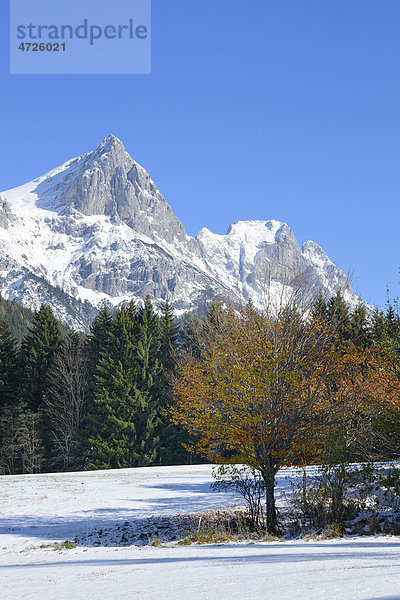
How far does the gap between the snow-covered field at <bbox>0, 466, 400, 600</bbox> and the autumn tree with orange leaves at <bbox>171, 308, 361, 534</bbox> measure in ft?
8.19

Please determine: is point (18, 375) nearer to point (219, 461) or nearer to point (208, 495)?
point (208, 495)

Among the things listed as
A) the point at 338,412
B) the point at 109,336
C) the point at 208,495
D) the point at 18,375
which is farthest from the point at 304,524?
the point at 18,375

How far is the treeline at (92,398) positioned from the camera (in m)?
38.6

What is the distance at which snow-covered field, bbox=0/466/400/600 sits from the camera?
5117 millimetres

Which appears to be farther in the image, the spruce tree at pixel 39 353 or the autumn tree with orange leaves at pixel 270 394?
the spruce tree at pixel 39 353

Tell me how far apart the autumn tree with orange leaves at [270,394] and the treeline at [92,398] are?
25.0 metres

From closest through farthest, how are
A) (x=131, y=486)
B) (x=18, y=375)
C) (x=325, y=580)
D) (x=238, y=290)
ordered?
1. (x=325, y=580)
2. (x=238, y=290)
3. (x=131, y=486)
4. (x=18, y=375)

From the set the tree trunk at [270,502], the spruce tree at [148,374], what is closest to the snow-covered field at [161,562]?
the tree trunk at [270,502]

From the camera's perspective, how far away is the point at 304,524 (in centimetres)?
1249

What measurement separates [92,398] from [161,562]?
115ft

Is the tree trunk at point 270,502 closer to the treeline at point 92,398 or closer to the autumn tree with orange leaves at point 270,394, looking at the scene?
the autumn tree with orange leaves at point 270,394

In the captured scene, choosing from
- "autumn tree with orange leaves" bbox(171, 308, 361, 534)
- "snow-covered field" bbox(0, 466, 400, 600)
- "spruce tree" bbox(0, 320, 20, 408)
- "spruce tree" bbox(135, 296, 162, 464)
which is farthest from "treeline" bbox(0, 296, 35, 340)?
"autumn tree with orange leaves" bbox(171, 308, 361, 534)

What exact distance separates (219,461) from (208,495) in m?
4.14

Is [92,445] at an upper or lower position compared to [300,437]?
lower
